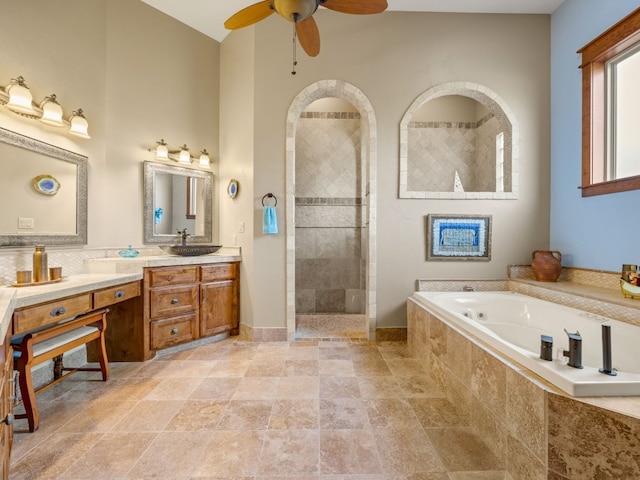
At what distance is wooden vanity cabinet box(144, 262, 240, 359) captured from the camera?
268 centimetres

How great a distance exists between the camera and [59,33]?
2.41 meters

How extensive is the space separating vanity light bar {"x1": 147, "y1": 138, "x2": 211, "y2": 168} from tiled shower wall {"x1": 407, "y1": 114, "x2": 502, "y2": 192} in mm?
2871

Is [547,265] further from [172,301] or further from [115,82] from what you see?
[115,82]

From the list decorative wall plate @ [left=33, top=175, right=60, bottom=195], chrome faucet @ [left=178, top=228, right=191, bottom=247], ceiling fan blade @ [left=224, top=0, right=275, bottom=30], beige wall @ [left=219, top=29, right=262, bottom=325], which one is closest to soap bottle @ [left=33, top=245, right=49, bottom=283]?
decorative wall plate @ [left=33, top=175, right=60, bottom=195]

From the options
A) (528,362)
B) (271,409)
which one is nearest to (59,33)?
(271,409)

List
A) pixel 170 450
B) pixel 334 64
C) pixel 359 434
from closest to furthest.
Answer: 1. pixel 170 450
2. pixel 359 434
3. pixel 334 64

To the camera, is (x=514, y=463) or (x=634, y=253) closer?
(x=514, y=463)

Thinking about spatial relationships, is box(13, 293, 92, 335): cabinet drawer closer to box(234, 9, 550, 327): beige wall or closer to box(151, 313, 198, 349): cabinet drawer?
box(151, 313, 198, 349): cabinet drawer

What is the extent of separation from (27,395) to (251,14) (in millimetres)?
2807

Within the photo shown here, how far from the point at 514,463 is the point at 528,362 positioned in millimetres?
478

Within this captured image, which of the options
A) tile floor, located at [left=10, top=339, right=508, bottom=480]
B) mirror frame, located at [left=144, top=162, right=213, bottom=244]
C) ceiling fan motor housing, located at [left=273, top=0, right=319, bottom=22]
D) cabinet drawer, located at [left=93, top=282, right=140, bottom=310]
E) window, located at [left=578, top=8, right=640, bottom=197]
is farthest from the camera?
mirror frame, located at [left=144, top=162, right=213, bottom=244]

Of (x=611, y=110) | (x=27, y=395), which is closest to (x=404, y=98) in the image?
(x=611, y=110)

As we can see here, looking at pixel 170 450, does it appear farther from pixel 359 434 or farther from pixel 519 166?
pixel 519 166

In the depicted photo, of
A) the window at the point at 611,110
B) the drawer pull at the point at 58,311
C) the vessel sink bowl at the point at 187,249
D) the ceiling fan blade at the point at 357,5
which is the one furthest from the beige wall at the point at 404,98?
the drawer pull at the point at 58,311
